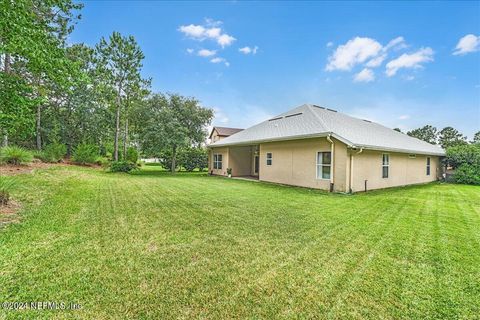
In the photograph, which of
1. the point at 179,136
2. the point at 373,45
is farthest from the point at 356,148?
the point at 179,136

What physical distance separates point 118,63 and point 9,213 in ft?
61.1

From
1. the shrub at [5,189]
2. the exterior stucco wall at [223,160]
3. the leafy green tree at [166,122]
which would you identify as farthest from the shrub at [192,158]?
the shrub at [5,189]

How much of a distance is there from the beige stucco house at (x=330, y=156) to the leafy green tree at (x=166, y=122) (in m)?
4.33

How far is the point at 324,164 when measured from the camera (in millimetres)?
10391

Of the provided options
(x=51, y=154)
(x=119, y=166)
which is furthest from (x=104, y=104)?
(x=119, y=166)

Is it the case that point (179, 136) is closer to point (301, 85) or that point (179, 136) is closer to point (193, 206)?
point (301, 85)

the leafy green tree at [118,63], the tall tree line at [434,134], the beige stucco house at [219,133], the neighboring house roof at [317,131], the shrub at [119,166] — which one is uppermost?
the leafy green tree at [118,63]

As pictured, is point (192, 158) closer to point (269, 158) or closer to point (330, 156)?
point (269, 158)

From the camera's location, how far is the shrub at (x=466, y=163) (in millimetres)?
14766

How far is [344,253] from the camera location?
3.60 metres

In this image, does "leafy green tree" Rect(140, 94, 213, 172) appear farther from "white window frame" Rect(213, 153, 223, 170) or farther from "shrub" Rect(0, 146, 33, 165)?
"shrub" Rect(0, 146, 33, 165)

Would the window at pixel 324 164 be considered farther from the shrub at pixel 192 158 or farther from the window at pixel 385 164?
the shrub at pixel 192 158

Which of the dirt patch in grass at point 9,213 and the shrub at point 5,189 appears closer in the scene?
the dirt patch in grass at point 9,213

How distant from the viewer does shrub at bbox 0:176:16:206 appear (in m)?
5.52
